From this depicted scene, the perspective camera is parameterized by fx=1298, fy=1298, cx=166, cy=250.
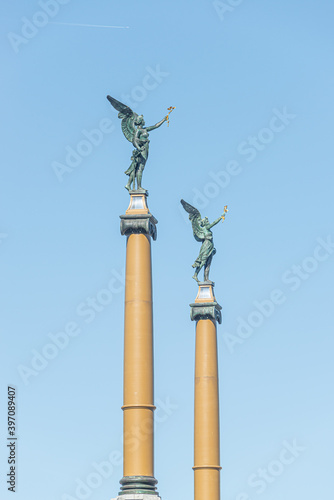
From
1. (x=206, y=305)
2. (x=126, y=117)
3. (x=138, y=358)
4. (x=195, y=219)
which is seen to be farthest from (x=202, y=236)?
(x=138, y=358)

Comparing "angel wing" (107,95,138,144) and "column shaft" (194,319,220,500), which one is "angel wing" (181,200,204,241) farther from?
"angel wing" (107,95,138,144)

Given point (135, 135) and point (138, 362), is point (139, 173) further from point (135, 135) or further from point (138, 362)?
point (138, 362)

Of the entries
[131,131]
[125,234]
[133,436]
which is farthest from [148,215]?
[133,436]

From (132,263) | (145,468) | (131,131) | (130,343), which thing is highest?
(131,131)

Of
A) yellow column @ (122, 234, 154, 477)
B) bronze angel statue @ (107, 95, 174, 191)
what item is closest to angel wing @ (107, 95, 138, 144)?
bronze angel statue @ (107, 95, 174, 191)

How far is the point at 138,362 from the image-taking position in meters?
49.3

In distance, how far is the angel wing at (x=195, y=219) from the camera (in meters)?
67.9

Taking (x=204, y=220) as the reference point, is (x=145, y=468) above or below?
below

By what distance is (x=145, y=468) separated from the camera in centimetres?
4847

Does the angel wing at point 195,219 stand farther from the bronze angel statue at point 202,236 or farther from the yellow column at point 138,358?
the yellow column at point 138,358

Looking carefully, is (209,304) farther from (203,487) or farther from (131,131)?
(131,131)

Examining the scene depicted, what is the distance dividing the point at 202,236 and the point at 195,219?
1.23m

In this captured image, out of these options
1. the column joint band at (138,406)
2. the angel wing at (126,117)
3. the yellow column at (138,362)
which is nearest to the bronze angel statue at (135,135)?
the angel wing at (126,117)

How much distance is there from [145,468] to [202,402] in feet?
51.4
